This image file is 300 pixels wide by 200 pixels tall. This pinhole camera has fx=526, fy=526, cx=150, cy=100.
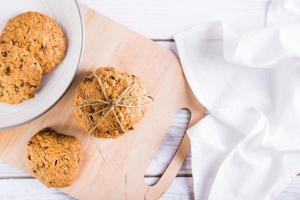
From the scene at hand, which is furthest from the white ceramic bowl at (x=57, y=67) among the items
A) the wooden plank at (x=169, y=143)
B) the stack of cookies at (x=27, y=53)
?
the wooden plank at (x=169, y=143)

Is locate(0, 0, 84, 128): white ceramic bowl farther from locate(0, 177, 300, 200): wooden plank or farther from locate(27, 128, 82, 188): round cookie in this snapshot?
locate(0, 177, 300, 200): wooden plank

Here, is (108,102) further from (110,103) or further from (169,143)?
(169,143)

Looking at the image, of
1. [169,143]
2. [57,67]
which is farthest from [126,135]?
[57,67]

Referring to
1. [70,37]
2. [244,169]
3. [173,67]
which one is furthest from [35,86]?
[244,169]

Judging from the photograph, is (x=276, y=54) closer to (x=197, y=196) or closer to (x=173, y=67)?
(x=173, y=67)

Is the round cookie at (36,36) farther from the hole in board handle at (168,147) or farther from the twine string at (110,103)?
the hole in board handle at (168,147)

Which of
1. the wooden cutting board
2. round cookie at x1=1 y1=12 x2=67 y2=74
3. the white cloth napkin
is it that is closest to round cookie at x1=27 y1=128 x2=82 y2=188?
the wooden cutting board
